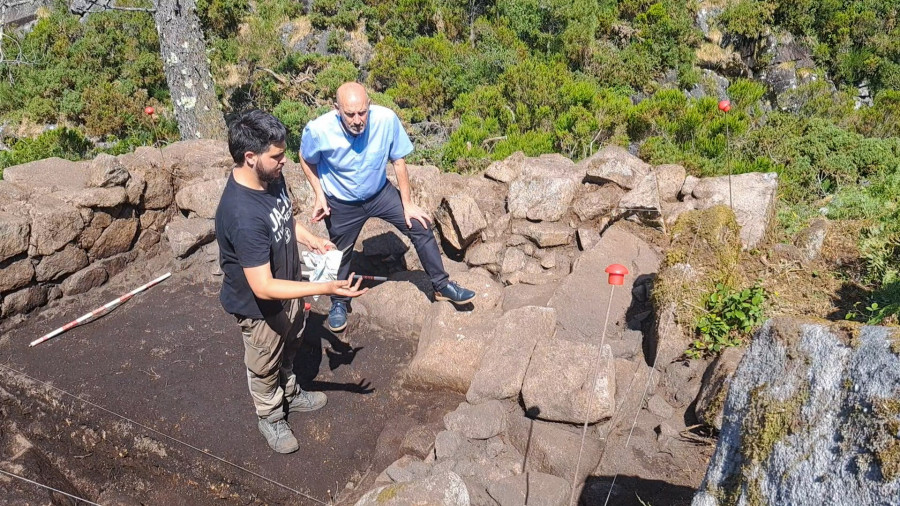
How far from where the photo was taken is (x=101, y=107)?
12547mm

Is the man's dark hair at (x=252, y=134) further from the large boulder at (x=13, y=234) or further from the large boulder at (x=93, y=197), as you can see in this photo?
the large boulder at (x=93, y=197)

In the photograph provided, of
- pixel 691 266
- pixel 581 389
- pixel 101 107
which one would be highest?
pixel 691 266

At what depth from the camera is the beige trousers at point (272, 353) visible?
3.33 m

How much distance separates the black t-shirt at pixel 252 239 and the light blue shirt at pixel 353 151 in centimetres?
77

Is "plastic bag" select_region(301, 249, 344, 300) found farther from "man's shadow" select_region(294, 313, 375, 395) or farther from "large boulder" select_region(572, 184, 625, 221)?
"large boulder" select_region(572, 184, 625, 221)

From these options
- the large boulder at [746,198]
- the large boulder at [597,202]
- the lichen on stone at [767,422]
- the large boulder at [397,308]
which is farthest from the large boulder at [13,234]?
the large boulder at [746,198]

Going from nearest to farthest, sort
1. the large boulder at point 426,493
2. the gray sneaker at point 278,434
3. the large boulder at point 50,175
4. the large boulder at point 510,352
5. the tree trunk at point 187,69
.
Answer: the large boulder at point 426,493, the gray sneaker at point 278,434, the large boulder at point 510,352, the large boulder at point 50,175, the tree trunk at point 187,69

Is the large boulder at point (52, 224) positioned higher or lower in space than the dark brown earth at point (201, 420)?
higher

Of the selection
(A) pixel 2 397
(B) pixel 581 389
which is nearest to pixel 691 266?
(B) pixel 581 389

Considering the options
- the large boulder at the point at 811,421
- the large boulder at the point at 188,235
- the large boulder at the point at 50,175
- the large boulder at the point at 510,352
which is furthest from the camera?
the large boulder at the point at 188,235

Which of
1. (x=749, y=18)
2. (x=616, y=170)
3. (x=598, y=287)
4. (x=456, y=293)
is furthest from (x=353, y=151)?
(x=749, y=18)

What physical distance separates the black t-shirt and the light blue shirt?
2.52 feet

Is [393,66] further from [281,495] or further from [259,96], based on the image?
[281,495]

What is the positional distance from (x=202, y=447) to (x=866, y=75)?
13.3 meters
